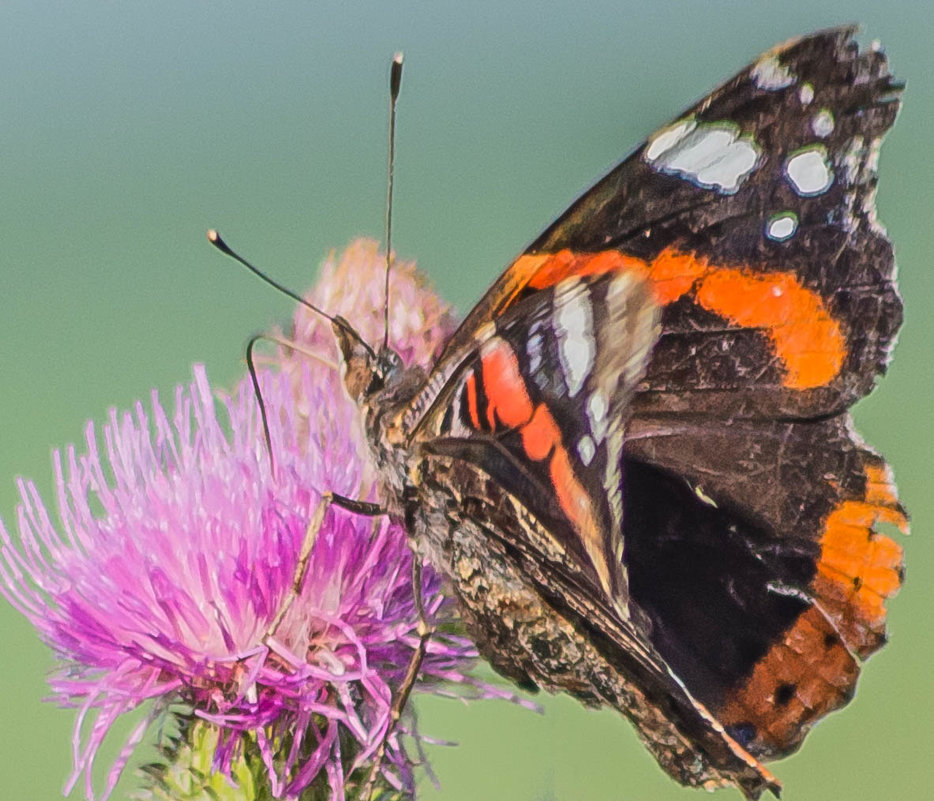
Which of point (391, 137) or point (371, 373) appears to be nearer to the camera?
point (371, 373)

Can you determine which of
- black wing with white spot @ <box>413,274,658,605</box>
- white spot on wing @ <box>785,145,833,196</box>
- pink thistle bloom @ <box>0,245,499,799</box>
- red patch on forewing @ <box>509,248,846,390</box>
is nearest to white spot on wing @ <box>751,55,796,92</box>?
white spot on wing @ <box>785,145,833,196</box>

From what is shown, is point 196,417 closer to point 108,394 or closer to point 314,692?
point 314,692

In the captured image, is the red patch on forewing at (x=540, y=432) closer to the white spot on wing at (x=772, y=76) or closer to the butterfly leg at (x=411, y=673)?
the butterfly leg at (x=411, y=673)

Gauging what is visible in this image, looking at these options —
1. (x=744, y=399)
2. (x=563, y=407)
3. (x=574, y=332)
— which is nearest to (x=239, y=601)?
(x=563, y=407)

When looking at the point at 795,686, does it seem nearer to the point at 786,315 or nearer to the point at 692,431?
the point at 692,431

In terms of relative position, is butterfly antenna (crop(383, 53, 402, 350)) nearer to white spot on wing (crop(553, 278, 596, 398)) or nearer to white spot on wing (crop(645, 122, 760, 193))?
white spot on wing (crop(645, 122, 760, 193))
